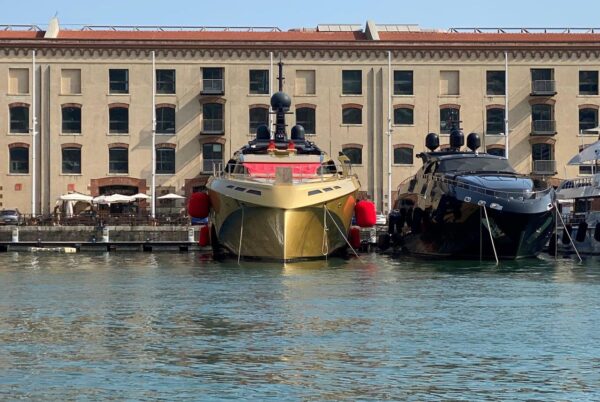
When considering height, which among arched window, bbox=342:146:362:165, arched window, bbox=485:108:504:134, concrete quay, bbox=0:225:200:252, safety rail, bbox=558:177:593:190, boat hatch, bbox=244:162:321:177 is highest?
arched window, bbox=485:108:504:134

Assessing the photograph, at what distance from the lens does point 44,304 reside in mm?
36594

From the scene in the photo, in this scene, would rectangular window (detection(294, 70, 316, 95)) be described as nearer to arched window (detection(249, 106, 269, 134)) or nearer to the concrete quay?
arched window (detection(249, 106, 269, 134))

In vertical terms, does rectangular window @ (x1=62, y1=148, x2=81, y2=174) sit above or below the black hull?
above

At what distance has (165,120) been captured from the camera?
284 feet

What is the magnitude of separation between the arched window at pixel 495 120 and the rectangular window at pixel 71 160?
26.8m

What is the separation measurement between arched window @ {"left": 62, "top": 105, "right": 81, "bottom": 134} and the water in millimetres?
38448

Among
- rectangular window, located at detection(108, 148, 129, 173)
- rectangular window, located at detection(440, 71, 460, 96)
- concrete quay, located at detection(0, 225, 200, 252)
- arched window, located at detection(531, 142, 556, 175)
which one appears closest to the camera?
concrete quay, located at detection(0, 225, 200, 252)

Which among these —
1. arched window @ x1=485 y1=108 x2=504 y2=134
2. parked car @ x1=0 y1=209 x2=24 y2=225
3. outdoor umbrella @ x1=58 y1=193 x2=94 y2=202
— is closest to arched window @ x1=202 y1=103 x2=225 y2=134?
outdoor umbrella @ x1=58 y1=193 x2=94 y2=202

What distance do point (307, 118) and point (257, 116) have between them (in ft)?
10.8

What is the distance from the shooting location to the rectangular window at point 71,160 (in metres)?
85.9

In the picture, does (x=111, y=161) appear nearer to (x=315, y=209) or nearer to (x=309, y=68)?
(x=309, y=68)

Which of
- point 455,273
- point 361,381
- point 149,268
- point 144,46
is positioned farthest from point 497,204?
point 144,46

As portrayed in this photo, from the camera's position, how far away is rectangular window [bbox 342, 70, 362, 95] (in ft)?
287

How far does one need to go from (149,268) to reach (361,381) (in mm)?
29055
